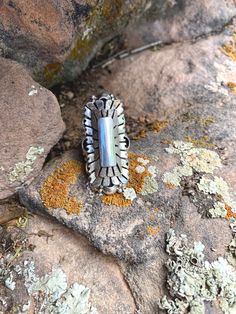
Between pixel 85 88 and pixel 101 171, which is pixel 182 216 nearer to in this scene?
pixel 101 171

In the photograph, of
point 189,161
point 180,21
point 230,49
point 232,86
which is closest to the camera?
point 189,161

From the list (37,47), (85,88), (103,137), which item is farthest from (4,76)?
(85,88)

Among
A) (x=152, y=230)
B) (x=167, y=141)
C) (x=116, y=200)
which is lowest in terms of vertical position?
(x=152, y=230)

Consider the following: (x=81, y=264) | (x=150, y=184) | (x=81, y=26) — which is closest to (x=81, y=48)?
(x=81, y=26)

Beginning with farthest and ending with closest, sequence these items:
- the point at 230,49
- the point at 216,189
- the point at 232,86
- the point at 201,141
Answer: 1. the point at 230,49
2. the point at 232,86
3. the point at 201,141
4. the point at 216,189

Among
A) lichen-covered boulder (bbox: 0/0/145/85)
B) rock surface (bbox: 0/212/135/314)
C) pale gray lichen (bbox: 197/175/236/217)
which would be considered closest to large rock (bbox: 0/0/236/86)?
lichen-covered boulder (bbox: 0/0/145/85)

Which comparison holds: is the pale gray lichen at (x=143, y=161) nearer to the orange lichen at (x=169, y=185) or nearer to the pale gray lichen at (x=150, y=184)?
the pale gray lichen at (x=150, y=184)

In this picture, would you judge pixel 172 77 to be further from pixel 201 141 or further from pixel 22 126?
pixel 22 126
